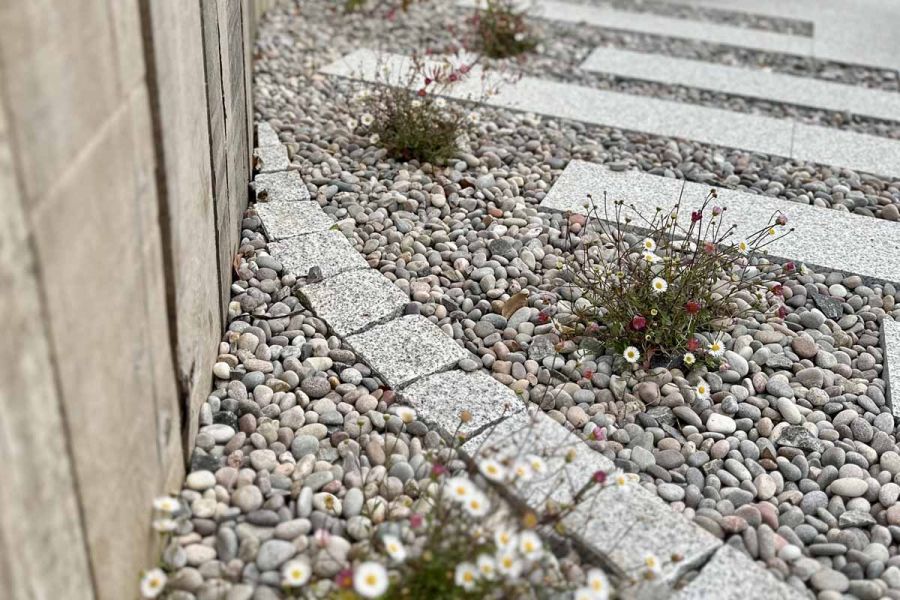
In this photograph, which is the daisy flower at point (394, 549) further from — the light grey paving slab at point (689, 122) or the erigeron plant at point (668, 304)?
the light grey paving slab at point (689, 122)

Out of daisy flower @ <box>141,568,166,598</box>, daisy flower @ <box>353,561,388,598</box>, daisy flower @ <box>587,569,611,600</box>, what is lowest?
daisy flower @ <box>141,568,166,598</box>

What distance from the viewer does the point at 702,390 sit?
7.20ft

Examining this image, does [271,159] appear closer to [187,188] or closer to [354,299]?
[354,299]

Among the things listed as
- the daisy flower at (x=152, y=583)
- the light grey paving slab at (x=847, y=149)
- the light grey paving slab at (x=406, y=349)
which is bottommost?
the light grey paving slab at (x=847, y=149)

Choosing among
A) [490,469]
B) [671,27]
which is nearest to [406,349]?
[490,469]

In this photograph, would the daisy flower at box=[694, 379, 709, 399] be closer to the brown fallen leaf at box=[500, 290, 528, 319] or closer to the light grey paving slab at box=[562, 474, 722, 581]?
the light grey paving slab at box=[562, 474, 722, 581]

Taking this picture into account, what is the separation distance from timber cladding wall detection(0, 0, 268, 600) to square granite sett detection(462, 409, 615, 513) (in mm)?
662

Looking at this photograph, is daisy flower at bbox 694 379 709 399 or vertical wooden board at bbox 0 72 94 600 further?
daisy flower at bbox 694 379 709 399

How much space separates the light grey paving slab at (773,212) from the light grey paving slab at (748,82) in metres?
1.49

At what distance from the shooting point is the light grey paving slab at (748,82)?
452 centimetres

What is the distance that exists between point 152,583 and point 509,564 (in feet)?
1.98

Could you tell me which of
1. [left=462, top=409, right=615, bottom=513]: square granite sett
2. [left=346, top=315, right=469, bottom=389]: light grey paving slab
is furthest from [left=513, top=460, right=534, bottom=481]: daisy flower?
[left=346, top=315, right=469, bottom=389]: light grey paving slab

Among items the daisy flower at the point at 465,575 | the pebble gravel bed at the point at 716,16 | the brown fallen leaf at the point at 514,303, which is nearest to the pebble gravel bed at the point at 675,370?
the brown fallen leaf at the point at 514,303

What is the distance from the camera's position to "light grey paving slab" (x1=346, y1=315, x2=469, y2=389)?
2203 millimetres
